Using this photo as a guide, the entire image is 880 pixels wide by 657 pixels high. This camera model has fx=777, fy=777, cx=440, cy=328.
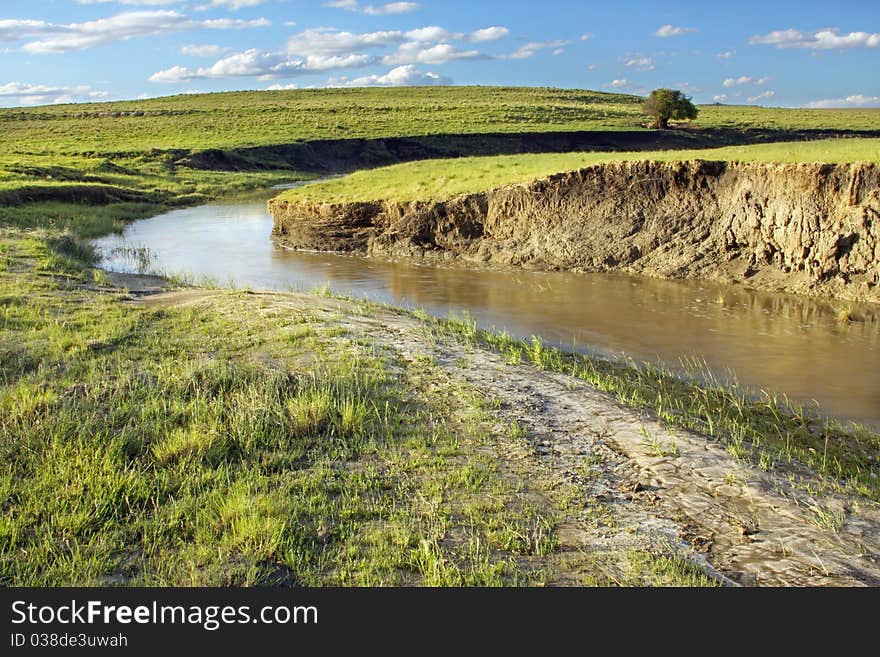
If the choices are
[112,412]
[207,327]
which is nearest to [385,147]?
[207,327]

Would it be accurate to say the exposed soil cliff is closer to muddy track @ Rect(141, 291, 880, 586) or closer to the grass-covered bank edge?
muddy track @ Rect(141, 291, 880, 586)

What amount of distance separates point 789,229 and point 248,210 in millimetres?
23559

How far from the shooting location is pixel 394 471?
5.89 metres

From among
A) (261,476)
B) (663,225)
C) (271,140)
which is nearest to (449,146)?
(271,140)

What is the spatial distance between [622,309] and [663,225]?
4380 mm

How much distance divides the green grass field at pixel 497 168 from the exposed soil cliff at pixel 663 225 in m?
0.46

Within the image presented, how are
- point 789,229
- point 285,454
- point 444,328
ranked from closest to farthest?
point 285,454 < point 444,328 < point 789,229

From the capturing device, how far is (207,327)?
33.9 feet

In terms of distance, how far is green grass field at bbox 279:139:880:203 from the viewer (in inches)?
647

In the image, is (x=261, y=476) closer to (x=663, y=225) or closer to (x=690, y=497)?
(x=690, y=497)

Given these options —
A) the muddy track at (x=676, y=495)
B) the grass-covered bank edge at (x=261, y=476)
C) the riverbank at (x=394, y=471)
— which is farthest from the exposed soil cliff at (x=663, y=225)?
the grass-covered bank edge at (x=261, y=476)

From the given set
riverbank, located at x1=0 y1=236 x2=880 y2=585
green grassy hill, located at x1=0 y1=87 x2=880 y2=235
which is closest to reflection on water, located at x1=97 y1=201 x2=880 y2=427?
riverbank, located at x1=0 y1=236 x2=880 y2=585

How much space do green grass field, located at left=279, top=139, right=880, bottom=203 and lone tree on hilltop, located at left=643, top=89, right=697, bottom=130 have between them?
48.9 metres

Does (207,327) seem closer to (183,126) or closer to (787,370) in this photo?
(787,370)
